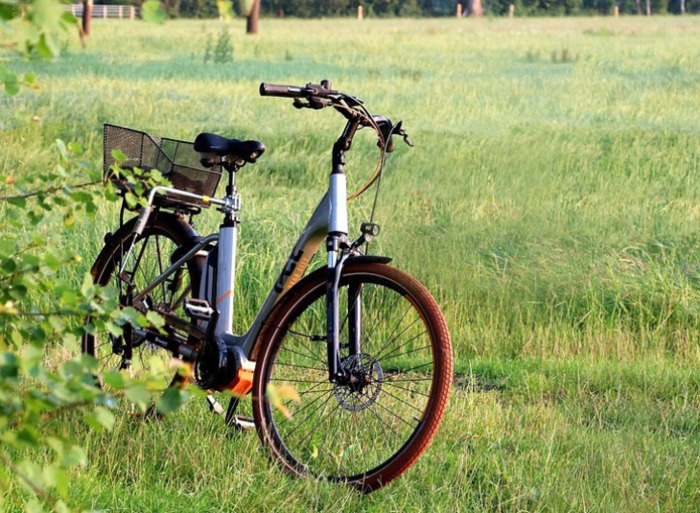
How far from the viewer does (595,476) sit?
4125 millimetres

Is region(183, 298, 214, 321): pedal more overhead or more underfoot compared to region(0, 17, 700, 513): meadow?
more overhead

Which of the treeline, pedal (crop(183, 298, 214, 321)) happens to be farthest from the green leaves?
the treeline

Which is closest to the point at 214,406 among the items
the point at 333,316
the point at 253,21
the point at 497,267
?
the point at 333,316

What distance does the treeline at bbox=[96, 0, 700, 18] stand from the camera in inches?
2682

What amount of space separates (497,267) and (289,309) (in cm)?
345

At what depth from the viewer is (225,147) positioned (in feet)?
14.3

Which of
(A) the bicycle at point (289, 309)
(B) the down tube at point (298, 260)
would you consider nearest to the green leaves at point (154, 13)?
(A) the bicycle at point (289, 309)

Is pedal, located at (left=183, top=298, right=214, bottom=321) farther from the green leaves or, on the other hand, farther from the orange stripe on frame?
the green leaves

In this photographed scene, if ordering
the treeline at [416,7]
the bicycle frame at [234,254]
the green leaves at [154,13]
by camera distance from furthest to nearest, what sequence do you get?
the treeline at [416,7] < the bicycle frame at [234,254] < the green leaves at [154,13]

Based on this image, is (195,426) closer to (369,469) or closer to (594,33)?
(369,469)

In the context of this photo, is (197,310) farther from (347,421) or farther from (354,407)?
(354,407)

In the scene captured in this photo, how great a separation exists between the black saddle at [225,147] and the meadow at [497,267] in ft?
1.78

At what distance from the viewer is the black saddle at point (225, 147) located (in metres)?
4.33

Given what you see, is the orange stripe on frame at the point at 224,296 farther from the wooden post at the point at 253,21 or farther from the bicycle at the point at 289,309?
the wooden post at the point at 253,21
